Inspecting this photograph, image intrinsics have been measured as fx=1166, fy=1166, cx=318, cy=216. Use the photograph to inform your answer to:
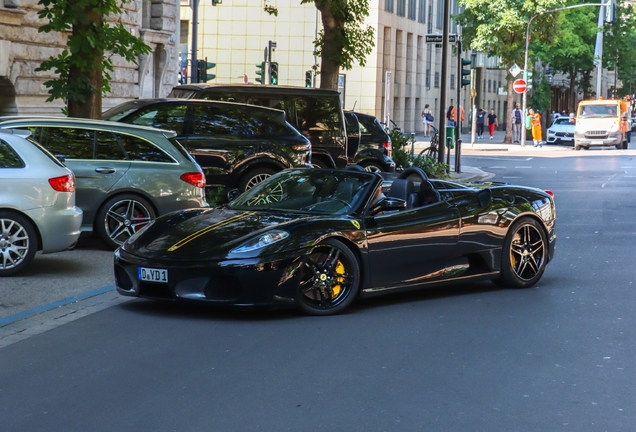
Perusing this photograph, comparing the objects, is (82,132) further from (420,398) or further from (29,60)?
(29,60)

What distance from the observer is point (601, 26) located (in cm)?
6775

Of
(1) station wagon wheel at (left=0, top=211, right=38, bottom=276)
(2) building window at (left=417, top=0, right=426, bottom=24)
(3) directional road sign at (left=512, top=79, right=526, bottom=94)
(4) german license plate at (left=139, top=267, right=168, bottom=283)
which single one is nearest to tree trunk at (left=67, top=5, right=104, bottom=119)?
(1) station wagon wheel at (left=0, top=211, right=38, bottom=276)

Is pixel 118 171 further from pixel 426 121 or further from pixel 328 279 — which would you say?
pixel 426 121

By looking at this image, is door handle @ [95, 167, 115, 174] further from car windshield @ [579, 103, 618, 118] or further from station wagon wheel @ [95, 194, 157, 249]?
car windshield @ [579, 103, 618, 118]

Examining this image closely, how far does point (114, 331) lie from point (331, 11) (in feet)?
65.8

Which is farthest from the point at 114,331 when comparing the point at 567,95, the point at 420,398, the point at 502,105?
the point at 567,95

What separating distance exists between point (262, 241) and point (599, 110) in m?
46.4

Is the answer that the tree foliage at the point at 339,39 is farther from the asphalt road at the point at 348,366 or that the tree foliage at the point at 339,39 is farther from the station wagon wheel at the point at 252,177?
the asphalt road at the point at 348,366

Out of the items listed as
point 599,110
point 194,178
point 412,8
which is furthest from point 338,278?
point 412,8

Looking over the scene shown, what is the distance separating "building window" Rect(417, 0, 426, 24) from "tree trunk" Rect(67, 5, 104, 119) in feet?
184

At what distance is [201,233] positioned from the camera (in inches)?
348

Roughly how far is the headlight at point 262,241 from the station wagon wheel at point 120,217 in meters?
4.64

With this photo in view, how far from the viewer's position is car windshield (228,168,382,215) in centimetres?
938

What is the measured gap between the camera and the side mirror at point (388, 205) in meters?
9.30
